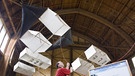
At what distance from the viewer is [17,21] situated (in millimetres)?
12320

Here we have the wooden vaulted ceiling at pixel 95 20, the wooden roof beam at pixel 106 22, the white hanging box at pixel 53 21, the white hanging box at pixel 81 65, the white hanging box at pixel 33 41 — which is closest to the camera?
the white hanging box at pixel 53 21

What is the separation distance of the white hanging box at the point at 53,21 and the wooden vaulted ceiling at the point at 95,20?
5.00 m

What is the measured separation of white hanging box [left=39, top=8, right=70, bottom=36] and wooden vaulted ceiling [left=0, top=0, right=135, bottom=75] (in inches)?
197

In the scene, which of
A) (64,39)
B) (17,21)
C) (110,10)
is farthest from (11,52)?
(110,10)

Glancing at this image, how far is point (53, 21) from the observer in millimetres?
5543

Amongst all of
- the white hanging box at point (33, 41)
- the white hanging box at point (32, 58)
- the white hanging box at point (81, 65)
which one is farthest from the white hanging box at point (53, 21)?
the white hanging box at point (81, 65)

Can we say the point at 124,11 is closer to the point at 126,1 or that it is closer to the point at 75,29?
the point at 126,1

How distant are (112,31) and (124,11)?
3037 mm

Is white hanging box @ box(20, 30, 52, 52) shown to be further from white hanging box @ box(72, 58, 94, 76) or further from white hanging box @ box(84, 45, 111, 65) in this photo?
white hanging box @ box(72, 58, 94, 76)

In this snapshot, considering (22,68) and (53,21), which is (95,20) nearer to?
(22,68)

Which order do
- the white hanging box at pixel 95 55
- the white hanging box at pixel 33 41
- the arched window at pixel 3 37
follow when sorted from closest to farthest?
the white hanging box at pixel 33 41, the white hanging box at pixel 95 55, the arched window at pixel 3 37

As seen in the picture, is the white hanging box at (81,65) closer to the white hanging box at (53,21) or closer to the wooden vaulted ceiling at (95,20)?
the wooden vaulted ceiling at (95,20)

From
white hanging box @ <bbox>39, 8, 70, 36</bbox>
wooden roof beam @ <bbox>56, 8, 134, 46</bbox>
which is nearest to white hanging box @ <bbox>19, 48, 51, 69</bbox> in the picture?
white hanging box @ <bbox>39, 8, 70, 36</bbox>

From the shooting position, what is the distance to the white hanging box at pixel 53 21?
5466 millimetres
